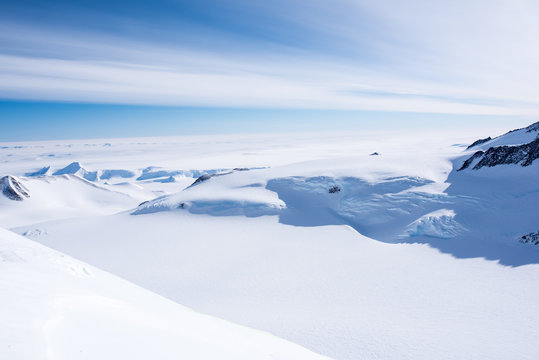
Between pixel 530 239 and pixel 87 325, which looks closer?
pixel 87 325

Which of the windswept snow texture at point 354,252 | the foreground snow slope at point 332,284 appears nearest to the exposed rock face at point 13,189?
the windswept snow texture at point 354,252

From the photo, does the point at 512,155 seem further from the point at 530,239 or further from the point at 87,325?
the point at 87,325

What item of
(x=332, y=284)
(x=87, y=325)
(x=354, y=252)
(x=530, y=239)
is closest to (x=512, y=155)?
(x=530, y=239)

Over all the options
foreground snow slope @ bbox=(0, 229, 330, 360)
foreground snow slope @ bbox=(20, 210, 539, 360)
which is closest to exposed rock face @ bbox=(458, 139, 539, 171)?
foreground snow slope @ bbox=(20, 210, 539, 360)

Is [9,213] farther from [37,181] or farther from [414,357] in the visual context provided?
[414,357]

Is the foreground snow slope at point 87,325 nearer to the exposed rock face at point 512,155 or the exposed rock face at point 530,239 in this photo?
the exposed rock face at point 530,239

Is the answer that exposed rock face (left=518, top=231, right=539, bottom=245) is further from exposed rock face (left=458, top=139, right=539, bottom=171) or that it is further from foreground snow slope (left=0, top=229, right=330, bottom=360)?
foreground snow slope (left=0, top=229, right=330, bottom=360)

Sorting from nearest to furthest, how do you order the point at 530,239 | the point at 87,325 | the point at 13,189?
the point at 87,325, the point at 530,239, the point at 13,189
